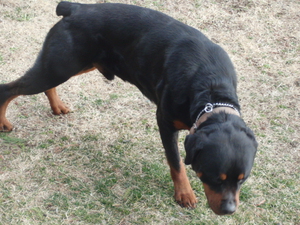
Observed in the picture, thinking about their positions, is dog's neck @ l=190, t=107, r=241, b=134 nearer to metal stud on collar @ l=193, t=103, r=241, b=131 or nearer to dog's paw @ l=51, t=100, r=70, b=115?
metal stud on collar @ l=193, t=103, r=241, b=131

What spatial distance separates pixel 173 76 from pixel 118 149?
4.39 feet

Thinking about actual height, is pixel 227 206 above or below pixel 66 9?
below

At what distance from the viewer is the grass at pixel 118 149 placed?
3.65m

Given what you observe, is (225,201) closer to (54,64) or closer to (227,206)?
(227,206)

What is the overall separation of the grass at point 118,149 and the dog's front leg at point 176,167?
0.09 m

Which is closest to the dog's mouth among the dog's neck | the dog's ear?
the dog's ear

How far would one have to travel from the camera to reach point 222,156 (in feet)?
9.14

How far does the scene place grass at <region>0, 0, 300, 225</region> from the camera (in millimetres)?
3646

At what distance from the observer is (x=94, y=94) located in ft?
17.2

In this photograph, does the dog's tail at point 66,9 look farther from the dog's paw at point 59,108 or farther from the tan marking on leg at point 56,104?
the dog's paw at point 59,108

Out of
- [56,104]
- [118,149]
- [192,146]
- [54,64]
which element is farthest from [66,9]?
[192,146]

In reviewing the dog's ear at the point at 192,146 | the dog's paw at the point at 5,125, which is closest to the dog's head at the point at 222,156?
the dog's ear at the point at 192,146

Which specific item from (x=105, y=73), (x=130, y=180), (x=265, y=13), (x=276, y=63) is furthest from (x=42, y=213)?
(x=265, y=13)

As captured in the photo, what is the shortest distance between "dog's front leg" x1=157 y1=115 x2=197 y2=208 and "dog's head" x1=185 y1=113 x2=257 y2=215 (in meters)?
0.61
